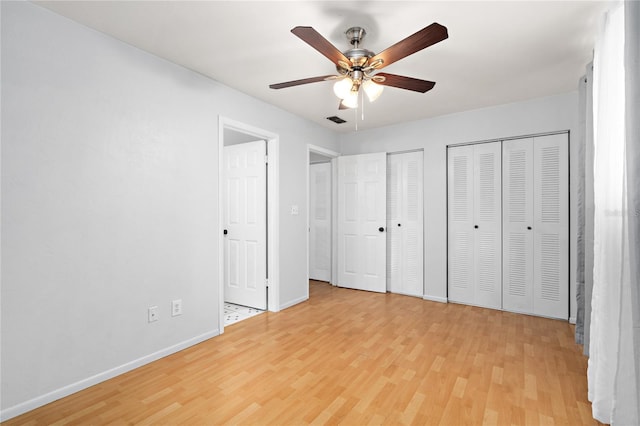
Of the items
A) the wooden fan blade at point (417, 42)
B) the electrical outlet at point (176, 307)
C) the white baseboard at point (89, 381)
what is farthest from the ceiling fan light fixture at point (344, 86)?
the white baseboard at point (89, 381)

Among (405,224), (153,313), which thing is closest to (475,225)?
(405,224)

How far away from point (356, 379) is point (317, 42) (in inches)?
87.9

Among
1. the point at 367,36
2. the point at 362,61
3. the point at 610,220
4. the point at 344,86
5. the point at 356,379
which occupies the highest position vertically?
the point at 367,36

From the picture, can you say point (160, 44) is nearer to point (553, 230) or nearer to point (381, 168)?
point (381, 168)

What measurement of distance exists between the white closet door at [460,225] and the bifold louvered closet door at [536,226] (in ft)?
1.27

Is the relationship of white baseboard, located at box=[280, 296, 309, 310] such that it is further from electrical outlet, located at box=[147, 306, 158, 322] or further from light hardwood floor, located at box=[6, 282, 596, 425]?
electrical outlet, located at box=[147, 306, 158, 322]

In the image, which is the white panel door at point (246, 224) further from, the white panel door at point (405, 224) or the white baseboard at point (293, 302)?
the white panel door at point (405, 224)

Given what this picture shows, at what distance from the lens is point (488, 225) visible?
4043 mm

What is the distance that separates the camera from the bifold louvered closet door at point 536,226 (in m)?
3.62

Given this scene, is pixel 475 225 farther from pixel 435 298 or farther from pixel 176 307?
pixel 176 307

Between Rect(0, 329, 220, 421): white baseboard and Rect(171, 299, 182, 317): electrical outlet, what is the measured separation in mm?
271

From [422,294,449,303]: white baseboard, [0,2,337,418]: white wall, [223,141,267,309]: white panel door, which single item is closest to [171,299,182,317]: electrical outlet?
[0,2,337,418]: white wall

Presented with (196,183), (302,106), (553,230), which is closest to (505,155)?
(553,230)

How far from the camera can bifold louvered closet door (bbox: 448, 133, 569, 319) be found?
364 cm
